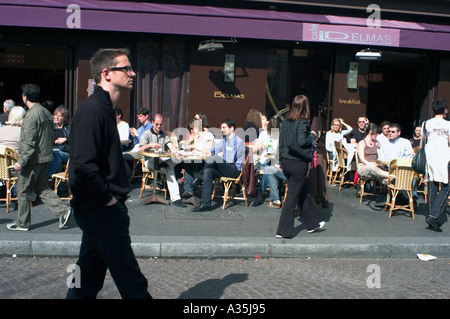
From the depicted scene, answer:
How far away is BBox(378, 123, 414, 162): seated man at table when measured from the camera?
8672mm

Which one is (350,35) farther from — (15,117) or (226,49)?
(15,117)

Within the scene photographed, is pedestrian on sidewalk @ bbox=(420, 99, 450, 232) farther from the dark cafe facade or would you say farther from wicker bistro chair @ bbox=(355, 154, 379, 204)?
the dark cafe facade

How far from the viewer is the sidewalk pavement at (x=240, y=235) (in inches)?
234

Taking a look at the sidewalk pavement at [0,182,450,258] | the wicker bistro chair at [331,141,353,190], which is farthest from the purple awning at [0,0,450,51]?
the sidewalk pavement at [0,182,450,258]

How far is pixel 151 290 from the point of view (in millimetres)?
4746

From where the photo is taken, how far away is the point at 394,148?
8.70 metres

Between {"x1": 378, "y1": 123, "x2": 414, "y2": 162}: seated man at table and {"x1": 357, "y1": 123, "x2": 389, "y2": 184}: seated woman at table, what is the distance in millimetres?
265

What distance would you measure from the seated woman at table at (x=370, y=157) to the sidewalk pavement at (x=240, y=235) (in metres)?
0.69

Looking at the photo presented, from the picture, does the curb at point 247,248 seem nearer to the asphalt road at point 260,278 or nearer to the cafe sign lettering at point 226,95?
the asphalt road at point 260,278

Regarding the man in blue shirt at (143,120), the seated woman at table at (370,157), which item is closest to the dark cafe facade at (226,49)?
the man in blue shirt at (143,120)

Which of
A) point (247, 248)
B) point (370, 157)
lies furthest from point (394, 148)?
point (247, 248)
